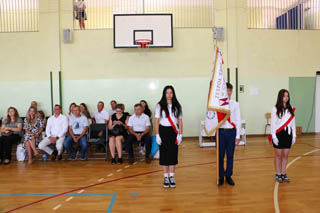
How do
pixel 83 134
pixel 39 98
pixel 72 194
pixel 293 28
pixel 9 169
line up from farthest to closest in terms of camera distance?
pixel 293 28
pixel 39 98
pixel 83 134
pixel 9 169
pixel 72 194

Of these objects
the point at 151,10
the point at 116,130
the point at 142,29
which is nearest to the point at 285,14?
the point at 151,10

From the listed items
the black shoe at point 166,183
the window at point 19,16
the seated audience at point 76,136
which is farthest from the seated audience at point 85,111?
the black shoe at point 166,183

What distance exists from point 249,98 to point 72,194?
275 inches

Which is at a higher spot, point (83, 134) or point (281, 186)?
point (83, 134)

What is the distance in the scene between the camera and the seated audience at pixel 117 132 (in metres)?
6.50

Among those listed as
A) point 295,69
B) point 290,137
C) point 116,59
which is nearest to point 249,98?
point 295,69

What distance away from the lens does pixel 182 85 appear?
9570 millimetres

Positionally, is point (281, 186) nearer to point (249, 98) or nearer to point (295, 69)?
point (249, 98)

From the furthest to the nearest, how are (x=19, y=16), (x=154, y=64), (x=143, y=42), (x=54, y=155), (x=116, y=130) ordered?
(x=19, y=16)
(x=154, y=64)
(x=143, y=42)
(x=54, y=155)
(x=116, y=130)

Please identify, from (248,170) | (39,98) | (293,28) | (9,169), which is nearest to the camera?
(248,170)

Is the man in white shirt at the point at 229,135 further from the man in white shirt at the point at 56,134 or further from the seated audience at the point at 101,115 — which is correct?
the seated audience at the point at 101,115

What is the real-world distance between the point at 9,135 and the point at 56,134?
1106 mm

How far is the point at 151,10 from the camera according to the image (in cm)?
992

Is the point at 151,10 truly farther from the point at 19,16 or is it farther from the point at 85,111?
the point at 19,16
